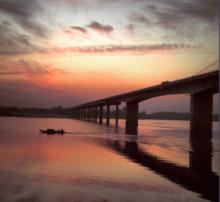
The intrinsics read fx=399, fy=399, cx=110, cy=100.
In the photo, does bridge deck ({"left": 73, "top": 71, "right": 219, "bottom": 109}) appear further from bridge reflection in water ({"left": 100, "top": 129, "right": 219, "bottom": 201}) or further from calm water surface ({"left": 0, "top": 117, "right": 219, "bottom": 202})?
calm water surface ({"left": 0, "top": 117, "right": 219, "bottom": 202})

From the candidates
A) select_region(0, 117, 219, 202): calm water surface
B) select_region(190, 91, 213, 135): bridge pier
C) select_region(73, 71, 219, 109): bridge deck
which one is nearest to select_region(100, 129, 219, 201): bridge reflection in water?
select_region(0, 117, 219, 202): calm water surface

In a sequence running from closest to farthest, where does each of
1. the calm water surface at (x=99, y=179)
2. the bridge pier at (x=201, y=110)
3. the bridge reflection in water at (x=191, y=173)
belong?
the calm water surface at (x=99, y=179) → the bridge reflection in water at (x=191, y=173) → the bridge pier at (x=201, y=110)

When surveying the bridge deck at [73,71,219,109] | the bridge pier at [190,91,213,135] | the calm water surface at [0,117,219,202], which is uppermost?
the bridge deck at [73,71,219,109]

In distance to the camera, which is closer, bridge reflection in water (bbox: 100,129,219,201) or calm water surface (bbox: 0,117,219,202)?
calm water surface (bbox: 0,117,219,202)

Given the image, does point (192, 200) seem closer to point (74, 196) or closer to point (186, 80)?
point (74, 196)

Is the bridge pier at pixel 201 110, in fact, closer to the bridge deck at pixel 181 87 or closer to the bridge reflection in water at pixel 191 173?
the bridge deck at pixel 181 87

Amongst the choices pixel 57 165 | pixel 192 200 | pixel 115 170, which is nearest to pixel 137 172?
pixel 115 170

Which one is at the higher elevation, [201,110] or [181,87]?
[181,87]

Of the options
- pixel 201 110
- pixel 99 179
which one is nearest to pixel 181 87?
pixel 201 110

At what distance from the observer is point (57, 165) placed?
25797mm

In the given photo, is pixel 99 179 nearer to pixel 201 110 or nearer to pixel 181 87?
pixel 201 110

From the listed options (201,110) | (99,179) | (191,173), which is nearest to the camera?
(99,179)

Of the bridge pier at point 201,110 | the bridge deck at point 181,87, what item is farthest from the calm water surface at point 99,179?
the bridge pier at point 201,110

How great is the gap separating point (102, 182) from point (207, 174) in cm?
723
